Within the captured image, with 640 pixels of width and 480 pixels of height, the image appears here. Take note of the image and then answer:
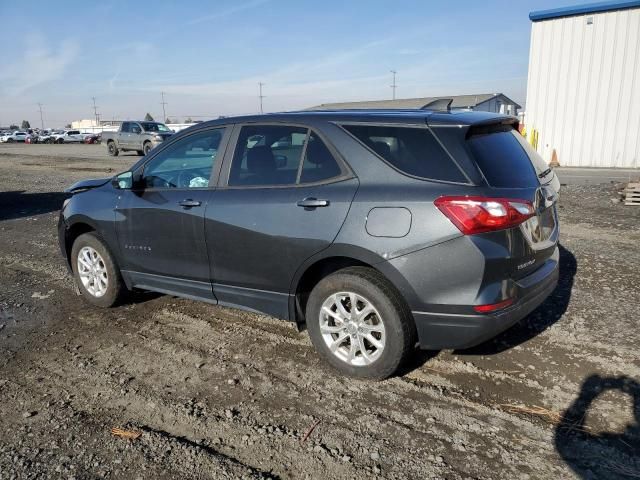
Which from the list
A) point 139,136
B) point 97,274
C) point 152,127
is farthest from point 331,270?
point 152,127

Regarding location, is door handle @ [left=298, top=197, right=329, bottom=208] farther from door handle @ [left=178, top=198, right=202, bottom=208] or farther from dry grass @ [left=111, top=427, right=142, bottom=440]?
dry grass @ [left=111, top=427, right=142, bottom=440]

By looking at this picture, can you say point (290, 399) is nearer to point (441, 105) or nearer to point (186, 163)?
point (186, 163)

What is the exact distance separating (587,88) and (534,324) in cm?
1737

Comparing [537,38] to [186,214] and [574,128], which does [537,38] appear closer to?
[574,128]

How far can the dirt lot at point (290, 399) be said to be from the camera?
2746mm

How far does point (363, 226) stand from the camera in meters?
3.34

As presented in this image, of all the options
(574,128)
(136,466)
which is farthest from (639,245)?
(574,128)

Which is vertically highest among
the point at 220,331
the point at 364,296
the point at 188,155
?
the point at 188,155

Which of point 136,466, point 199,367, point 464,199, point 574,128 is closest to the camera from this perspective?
point 136,466

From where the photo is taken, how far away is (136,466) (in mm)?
2746

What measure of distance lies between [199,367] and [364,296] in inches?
54.5

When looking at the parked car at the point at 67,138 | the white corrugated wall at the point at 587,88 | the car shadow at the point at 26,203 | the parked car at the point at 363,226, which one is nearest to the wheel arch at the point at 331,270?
the parked car at the point at 363,226

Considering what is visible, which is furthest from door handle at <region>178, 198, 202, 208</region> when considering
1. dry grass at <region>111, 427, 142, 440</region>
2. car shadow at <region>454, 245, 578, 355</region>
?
car shadow at <region>454, 245, 578, 355</region>

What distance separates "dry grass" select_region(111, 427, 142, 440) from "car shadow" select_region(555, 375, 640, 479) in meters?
2.33
